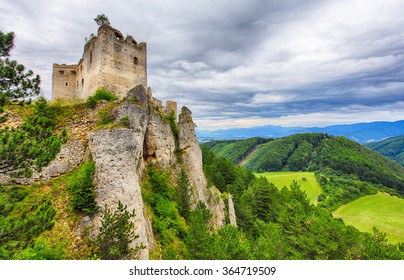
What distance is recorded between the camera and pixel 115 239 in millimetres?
13492

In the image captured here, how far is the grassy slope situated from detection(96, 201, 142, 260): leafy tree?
81249 mm

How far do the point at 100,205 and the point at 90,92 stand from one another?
15.1 metres

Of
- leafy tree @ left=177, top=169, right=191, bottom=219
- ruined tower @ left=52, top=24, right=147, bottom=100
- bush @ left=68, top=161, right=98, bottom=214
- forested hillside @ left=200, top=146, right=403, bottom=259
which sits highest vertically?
ruined tower @ left=52, top=24, right=147, bottom=100

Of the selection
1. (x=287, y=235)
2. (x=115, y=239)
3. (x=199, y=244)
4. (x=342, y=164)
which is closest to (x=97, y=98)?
(x=115, y=239)

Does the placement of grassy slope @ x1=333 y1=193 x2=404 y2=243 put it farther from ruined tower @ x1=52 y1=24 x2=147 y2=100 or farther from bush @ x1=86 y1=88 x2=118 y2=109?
bush @ x1=86 y1=88 x2=118 y2=109

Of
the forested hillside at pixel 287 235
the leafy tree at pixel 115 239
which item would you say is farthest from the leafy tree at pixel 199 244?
the leafy tree at pixel 115 239

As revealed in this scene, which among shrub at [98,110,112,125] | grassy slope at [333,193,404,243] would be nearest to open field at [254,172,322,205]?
grassy slope at [333,193,404,243]

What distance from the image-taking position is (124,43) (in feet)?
85.9

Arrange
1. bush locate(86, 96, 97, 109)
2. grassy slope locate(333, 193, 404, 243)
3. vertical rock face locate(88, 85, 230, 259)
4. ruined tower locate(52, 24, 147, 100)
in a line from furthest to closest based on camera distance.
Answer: grassy slope locate(333, 193, 404, 243)
ruined tower locate(52, 24, 147, 100)
bush locate(86, 96, 97, 109)
vertical rock face locate(88, 85, 230, 259)

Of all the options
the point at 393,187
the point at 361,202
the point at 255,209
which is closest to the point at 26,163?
the point at 255,209

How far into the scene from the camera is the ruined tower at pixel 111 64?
24.0 metres

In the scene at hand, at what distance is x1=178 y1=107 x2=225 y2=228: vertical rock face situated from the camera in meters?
28.1

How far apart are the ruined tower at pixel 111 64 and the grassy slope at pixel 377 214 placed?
81628 millimetres

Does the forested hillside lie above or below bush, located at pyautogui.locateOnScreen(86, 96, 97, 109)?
below
